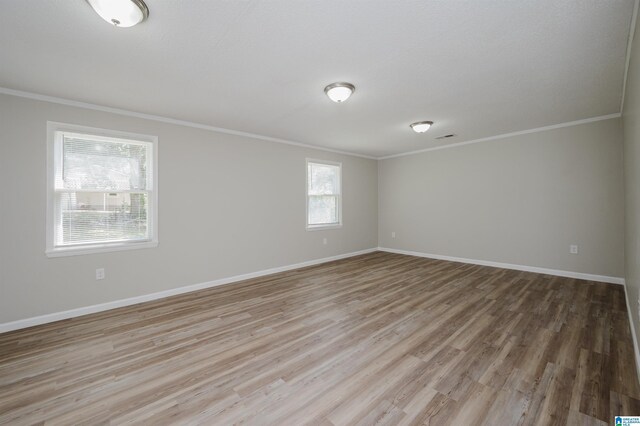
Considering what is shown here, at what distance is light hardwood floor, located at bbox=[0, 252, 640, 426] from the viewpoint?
1.65m

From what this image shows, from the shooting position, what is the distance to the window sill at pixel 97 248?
3.03m

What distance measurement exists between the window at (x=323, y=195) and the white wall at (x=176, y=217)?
19 centimetres

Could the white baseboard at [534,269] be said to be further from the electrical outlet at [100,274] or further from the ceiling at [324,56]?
the electrical outlet at [100,274]

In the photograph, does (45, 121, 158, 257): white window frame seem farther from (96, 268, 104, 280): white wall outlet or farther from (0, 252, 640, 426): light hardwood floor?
(0, 252, 640, 426): light hardwood floor

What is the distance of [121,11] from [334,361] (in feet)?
9.30

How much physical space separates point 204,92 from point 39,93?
5.83 ft

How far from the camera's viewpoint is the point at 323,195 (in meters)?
5.92

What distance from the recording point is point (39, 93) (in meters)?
2.92

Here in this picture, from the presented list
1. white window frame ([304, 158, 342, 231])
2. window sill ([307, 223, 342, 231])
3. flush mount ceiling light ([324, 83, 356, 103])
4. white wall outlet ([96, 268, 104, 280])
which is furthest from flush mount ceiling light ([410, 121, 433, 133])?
white wall outlet ([96, 268, 104, 280])

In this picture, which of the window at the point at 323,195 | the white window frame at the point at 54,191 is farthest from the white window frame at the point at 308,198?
the white window frame at the point at 54,191

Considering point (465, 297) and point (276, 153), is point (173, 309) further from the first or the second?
point (465, 297)

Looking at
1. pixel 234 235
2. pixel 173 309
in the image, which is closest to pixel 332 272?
pixel 234 235

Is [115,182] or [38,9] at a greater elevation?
[38,9]

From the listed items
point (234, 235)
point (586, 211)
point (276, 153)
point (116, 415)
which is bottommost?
point (116, 415)
